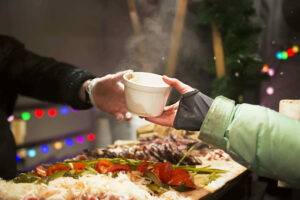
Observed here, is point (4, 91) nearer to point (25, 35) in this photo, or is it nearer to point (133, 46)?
point (25, 35)

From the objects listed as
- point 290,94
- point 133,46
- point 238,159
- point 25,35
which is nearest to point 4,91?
point 25,35

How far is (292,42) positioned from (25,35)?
2.13 m

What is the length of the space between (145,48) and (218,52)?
0.79 m

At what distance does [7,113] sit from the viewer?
1.91 meters

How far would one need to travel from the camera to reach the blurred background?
2.02m

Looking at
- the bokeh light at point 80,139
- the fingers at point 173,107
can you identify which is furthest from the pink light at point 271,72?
the bokeh light at point 80,139

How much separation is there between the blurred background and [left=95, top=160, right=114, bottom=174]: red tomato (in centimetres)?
54

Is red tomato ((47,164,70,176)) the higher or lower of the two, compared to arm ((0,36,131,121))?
lower

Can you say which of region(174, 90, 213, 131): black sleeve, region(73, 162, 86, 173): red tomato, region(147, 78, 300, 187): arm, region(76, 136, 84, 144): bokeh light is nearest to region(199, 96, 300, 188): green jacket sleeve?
region(147, 78, 300, 187): arm

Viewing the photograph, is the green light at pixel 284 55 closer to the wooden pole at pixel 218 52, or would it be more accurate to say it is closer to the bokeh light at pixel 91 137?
the wooden pole at pixel 218 52

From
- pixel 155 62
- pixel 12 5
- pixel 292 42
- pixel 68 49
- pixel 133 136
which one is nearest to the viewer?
pixel 12 5

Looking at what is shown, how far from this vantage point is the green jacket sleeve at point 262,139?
134cm

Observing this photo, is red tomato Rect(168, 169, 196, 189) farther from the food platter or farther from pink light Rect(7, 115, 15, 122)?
pink light Rect(7, 115, 15, 122)

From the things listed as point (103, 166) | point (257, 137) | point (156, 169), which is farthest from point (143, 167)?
point (257, 137)
